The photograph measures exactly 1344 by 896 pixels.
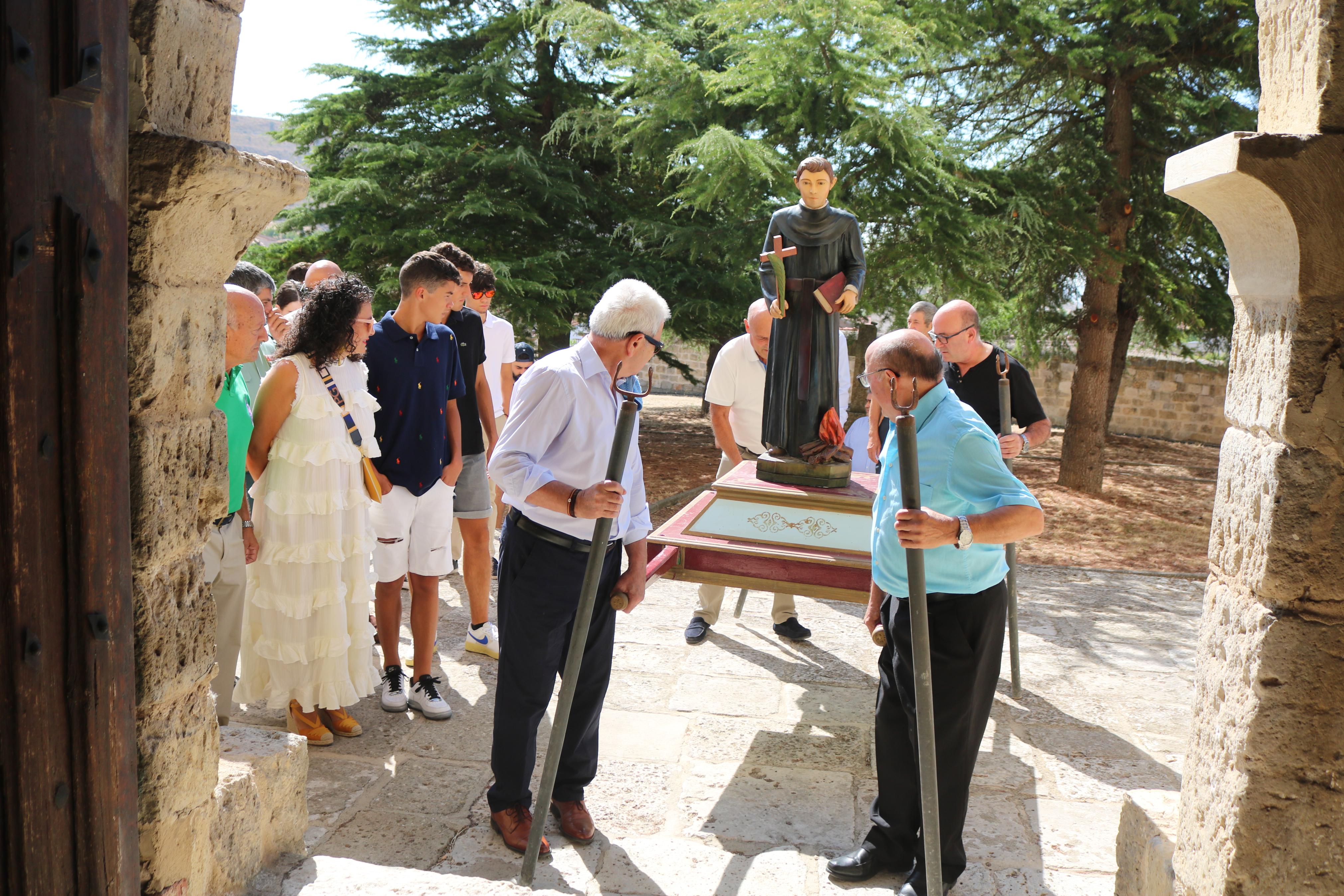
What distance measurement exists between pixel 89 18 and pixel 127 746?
1.45 metres

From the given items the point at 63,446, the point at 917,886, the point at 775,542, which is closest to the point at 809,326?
the point at 775,542

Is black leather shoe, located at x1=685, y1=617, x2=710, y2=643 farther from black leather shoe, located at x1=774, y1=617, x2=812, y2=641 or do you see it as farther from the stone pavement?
black leather shoe, located at x1=774, y1=617, x2=812, y2=641

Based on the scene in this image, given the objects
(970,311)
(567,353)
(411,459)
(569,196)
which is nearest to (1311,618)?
(567,353)

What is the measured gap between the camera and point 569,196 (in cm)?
1288

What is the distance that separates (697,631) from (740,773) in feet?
5.58

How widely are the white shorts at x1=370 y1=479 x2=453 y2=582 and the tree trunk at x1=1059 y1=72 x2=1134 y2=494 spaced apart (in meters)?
8.19

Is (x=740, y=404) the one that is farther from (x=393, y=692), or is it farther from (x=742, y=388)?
(x=393, y=692)

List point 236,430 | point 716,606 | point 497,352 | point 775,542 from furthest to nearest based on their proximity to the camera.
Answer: point 497,352, point 716,606, point 775,542, point 236,430

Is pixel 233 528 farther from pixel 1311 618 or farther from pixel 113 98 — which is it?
pixel 1311 618

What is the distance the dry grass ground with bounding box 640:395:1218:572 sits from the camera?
8992mm

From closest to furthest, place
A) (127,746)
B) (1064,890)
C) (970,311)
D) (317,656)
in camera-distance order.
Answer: (127,746) < (1064,890) < (317,656) < (970,311)

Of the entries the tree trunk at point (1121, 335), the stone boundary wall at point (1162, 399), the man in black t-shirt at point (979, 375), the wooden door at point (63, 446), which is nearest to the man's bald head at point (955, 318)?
the man in black t-shirt at point (979, 375)

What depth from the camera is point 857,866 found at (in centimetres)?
329

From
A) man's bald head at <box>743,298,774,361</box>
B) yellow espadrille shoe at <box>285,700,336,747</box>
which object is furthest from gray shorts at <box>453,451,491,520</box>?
man's bald head at <box>743,298,774,361</box>
